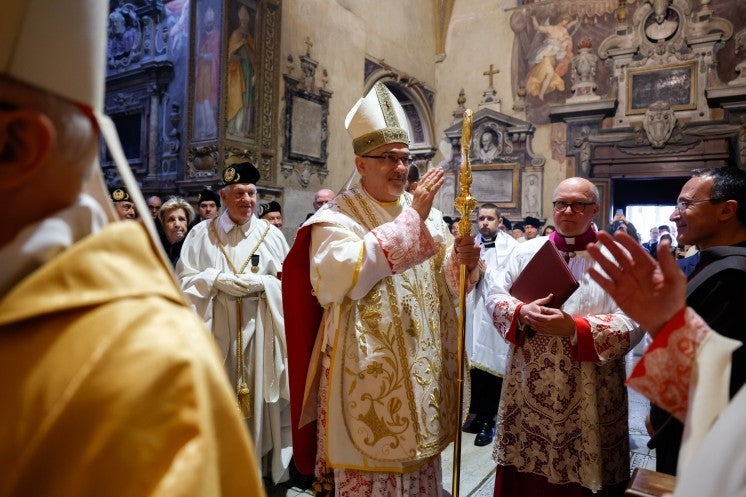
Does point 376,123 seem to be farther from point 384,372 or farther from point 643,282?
point 643,282

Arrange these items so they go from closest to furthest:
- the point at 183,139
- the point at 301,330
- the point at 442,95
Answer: the point at 301,330
the point at 183,139
the point at 442,95

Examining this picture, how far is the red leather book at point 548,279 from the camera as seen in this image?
7.86 feet

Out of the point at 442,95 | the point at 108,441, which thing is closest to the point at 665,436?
the point at 108,441

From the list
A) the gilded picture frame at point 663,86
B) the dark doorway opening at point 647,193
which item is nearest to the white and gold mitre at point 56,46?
the gilded picture frame at point 663,86

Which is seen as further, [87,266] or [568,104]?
[568,104]

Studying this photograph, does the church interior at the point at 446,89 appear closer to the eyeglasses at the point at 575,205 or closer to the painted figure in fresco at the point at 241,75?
the painted figure in fresco at the point at 241,75

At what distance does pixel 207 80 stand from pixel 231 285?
236 inches

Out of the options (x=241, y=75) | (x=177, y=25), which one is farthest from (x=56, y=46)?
(x=177, y=25)

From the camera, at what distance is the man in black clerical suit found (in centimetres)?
203

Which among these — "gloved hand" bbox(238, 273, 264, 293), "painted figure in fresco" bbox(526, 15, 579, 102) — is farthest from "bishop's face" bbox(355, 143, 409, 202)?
"painted figure in fresco" bbox(526, 15, 579, 102)

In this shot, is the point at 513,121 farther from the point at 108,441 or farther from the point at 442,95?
the point at 108,441

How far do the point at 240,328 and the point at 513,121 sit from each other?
409 inches

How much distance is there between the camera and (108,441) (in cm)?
67

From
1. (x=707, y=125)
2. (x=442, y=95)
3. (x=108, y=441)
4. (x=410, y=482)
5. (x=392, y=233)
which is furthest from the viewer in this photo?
(x=442, y=95)
